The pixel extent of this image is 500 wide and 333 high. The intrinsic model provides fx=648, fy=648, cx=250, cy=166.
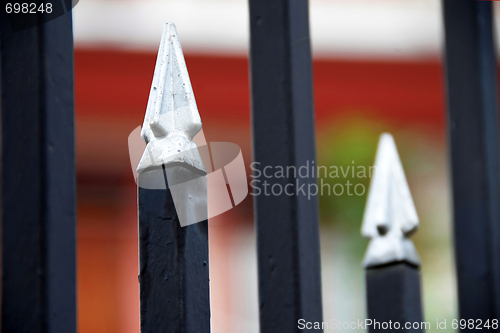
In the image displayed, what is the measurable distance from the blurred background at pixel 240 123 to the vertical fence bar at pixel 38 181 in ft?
9.18

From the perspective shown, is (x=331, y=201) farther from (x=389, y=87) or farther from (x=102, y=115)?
(x=102, y=115)

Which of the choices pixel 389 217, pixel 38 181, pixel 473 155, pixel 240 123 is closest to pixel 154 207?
pixel 38 181

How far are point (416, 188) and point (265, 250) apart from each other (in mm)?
3576

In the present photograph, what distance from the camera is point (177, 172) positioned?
81 cm

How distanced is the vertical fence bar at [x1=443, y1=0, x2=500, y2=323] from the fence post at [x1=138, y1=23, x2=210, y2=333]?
493mm

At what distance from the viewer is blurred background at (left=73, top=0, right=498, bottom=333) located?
374 cm

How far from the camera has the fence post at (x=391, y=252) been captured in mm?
1278

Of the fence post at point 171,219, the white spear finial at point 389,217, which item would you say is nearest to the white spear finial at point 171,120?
the fence post at point 171,219

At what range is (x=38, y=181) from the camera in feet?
2.40

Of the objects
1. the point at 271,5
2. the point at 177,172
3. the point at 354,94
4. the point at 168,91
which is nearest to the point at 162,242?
the point at 177,172

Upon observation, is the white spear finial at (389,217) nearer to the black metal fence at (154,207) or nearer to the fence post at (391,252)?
the fence post at (391,252)

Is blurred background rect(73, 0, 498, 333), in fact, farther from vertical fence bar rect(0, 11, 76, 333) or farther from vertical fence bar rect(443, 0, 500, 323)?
vertical fence bar rect(0, 11, 76, 333)

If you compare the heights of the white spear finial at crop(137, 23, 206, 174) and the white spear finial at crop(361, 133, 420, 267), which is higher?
the white spear finial at crop(137, 23, 206, 174)

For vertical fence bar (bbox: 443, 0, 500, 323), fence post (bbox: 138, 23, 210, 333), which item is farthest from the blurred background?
fence post (bbox: 138, 23, 210, 333)
